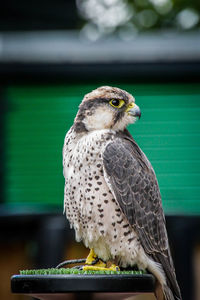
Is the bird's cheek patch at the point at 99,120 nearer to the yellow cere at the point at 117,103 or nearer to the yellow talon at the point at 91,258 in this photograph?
the yellow cere at the point at 117,103

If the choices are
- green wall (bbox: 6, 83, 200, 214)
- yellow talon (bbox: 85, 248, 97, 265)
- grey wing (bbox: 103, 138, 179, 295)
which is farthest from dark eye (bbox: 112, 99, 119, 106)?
green wall (bbox: 6, 83, 200, 214)

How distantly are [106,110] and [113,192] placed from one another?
1.70ft

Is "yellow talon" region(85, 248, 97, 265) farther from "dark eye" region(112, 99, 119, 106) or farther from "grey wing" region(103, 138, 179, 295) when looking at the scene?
"dark eye" region(112, 99, 119, 106)

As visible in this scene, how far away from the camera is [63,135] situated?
809 cm

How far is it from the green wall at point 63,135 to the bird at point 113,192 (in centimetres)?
404

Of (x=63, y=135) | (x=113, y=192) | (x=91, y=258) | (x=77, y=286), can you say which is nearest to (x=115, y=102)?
(x=113, y=192)

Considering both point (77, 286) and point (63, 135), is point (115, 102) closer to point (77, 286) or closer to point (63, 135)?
point (77, 286)

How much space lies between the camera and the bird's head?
3.71 meters

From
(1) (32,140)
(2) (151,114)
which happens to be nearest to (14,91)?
(1) (32,140)

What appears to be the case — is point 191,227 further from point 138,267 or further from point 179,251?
point 138,267

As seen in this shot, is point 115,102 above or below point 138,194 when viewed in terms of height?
above

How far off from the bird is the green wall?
4.04 m

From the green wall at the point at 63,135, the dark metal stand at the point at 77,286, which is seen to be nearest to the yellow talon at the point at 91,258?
the dark metal stand at the point at 77,286

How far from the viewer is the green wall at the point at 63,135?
7.93 metres
